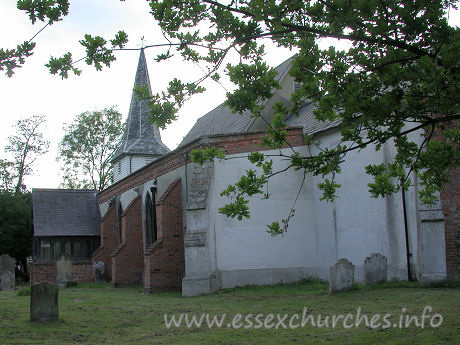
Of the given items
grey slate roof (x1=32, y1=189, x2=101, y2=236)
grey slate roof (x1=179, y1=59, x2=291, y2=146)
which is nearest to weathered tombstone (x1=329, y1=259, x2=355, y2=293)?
grey slate roof (x1=179, y1=59, x2=291, y2=146)

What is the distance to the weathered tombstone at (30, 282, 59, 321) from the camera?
1177 cm

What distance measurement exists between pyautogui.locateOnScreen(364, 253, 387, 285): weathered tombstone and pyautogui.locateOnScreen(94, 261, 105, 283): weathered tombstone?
18912mm

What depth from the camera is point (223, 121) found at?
2573cm

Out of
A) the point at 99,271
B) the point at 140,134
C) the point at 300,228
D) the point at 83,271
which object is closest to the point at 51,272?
the point at 83,271

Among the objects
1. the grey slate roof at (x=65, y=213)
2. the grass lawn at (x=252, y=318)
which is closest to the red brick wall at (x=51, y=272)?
the grey slate roof at (x=65, y=213)

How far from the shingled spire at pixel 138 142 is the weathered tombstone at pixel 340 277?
23.8 meters

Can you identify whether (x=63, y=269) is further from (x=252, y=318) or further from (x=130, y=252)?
(x=252, y=318)

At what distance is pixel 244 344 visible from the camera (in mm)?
8469

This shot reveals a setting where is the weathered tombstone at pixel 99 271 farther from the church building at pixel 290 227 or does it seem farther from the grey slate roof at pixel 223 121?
the church building at pixel 290 227

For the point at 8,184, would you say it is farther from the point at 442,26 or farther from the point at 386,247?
the point at 442,26

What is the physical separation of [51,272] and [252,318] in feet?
75.2

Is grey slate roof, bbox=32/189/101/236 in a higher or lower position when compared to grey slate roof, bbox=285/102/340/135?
lower

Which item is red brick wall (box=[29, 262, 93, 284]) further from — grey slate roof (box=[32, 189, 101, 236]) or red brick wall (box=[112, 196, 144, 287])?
red brick wall (box=[112, 196, 144, 287])

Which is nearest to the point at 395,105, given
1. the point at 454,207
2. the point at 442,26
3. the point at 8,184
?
the point at 442,26
